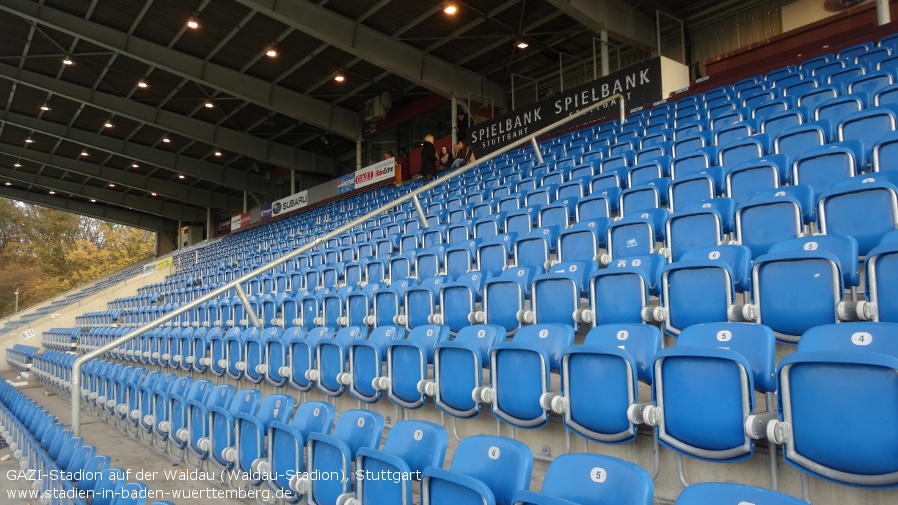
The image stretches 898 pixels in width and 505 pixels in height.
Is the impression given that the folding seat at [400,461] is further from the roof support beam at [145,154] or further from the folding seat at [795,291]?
the roof support beam at [145,154]

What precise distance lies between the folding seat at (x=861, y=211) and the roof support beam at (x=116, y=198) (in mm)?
27070

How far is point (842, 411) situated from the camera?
5.13 ft

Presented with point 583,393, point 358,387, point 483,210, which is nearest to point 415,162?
point 483,210

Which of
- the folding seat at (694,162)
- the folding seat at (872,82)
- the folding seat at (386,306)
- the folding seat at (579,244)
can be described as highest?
the folding seat at (872,82)

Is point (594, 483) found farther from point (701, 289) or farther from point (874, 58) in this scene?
point (874, 58)

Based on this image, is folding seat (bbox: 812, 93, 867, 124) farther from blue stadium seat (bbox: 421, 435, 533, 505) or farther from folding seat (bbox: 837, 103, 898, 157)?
blue stadium seat (bbox: 421, 435, 533, 505)

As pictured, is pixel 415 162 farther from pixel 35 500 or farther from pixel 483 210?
pixel 35 500

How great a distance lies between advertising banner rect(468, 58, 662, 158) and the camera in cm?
923

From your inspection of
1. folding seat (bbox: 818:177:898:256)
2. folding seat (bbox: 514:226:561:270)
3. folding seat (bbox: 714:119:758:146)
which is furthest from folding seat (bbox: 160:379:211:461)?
folding seat (bbox: 714:119:758:146)

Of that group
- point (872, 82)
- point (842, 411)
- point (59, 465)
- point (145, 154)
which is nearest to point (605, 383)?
point (842, 411)

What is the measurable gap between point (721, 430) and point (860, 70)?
20.0 feet

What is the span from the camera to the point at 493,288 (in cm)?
366

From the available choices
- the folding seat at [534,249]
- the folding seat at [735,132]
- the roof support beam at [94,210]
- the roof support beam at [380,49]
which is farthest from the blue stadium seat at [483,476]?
the roof support beam at [94,210]

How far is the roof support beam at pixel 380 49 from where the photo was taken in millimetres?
10578
